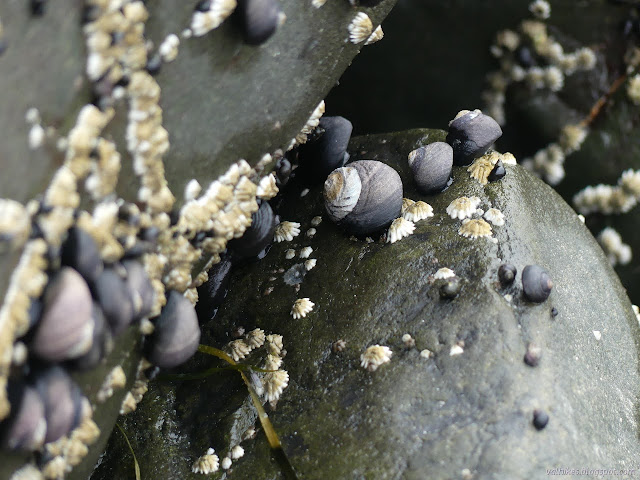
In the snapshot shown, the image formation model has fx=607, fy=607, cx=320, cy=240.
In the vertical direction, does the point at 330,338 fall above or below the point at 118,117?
below

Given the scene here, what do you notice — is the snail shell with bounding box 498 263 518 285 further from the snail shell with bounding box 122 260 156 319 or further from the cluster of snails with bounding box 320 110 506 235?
the snail shell with bounding box 122 260 156 319

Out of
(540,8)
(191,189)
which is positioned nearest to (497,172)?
(191,189)

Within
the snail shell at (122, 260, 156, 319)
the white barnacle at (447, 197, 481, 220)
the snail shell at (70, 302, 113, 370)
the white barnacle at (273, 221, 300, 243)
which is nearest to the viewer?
the snail shell at (70, 302, 113, 370)

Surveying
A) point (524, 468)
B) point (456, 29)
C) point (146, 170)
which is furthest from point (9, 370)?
point (456, 29)

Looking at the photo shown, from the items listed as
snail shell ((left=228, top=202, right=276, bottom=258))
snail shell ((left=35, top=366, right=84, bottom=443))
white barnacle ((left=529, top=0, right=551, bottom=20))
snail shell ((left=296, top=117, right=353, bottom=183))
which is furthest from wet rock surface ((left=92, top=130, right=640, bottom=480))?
white barnacle ((left=529, top=0, right=551, bottom=20))

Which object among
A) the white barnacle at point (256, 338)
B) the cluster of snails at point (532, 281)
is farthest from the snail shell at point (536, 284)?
the white barnacle at point (256, 338)

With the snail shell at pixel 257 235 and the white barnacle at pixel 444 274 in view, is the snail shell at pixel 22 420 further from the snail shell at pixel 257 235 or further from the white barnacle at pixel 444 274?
the white barnacle at pixel 444 274

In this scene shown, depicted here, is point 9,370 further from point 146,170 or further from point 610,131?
point 610,131
